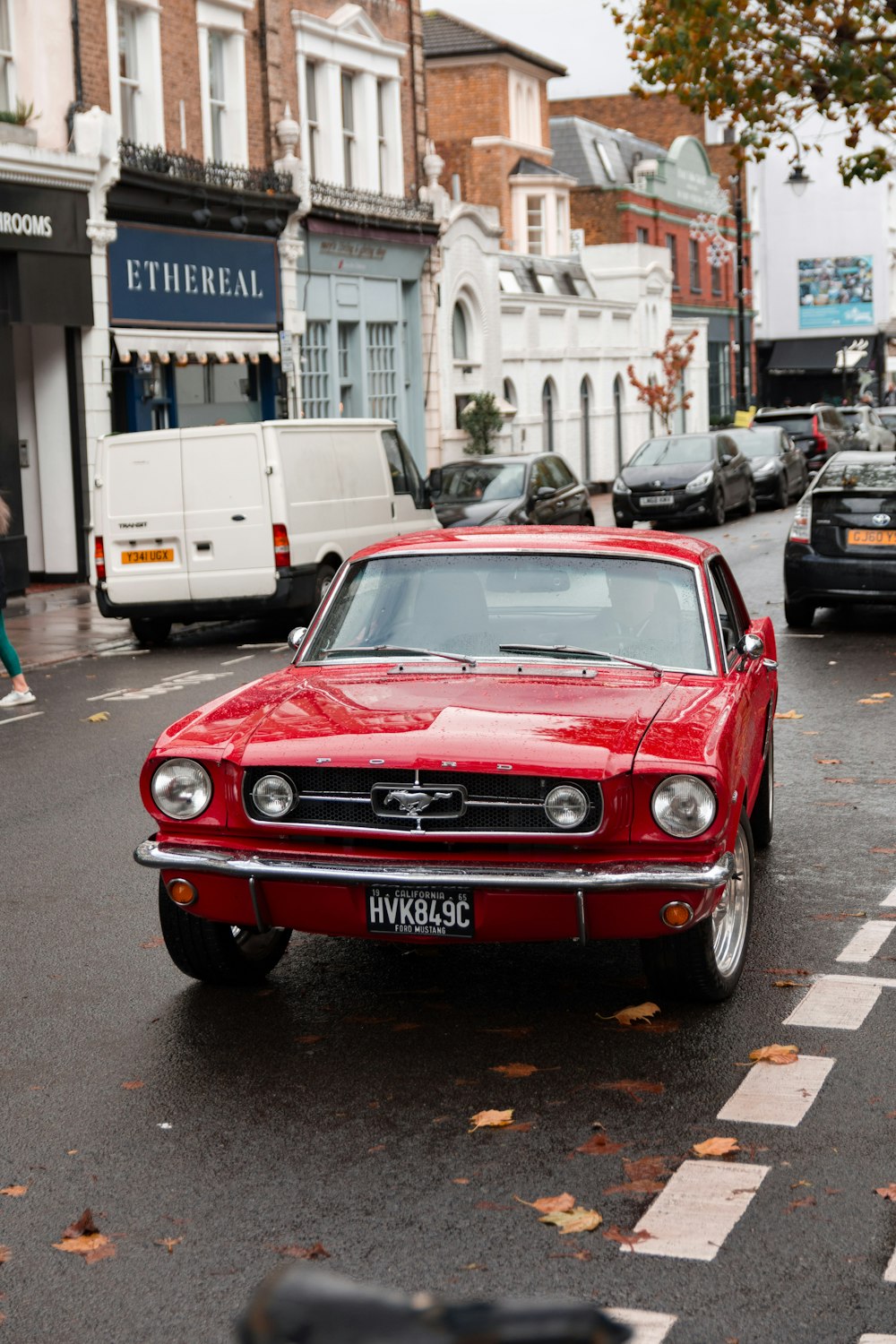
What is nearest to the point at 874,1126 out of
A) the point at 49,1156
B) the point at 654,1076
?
the point at 654,1076

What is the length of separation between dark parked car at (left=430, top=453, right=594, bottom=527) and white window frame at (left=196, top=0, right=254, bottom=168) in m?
7.47

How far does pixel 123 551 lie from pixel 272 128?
49.8 feet

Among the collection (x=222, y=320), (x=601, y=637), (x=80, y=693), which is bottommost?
(x=80, y=693)

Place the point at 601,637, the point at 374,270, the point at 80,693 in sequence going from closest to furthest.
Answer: the point at 601,637, the point at 80,693, the point at 374,270

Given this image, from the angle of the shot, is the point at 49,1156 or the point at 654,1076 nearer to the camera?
the point at 49,1156

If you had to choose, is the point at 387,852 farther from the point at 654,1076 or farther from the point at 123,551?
the point at 123,551

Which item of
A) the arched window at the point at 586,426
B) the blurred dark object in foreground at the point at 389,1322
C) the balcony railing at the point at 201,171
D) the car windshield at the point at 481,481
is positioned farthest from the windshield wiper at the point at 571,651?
the arched window at the point at 586,426

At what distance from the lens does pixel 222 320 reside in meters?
28.7

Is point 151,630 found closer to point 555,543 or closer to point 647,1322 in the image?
point 555,543

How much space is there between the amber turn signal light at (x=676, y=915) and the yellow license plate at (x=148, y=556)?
12689 mm

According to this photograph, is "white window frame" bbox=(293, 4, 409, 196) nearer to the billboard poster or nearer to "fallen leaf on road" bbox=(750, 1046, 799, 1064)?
"fallen leaf on road" bbox=(750, 1046, 799, 1064)

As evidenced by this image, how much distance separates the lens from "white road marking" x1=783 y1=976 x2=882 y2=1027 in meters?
5.77

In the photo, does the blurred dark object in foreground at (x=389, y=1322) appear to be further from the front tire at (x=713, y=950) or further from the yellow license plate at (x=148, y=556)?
the yellow license plate at (x=148, y=556)

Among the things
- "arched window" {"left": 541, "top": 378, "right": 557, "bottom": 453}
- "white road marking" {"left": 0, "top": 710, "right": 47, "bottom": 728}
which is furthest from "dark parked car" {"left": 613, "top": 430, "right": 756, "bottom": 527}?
"white road marking" {"left": 0, "top": 710, "right": 47, "bottom": 728}
